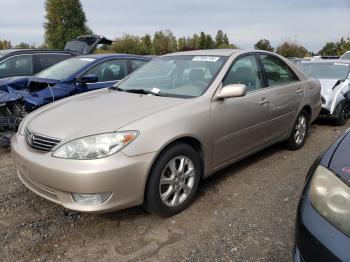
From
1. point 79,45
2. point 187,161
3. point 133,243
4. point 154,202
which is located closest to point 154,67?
point 187,161

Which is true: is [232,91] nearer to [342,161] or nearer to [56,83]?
[342,161]

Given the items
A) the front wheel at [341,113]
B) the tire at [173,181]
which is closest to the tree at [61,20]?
the front wheel at [341,113]

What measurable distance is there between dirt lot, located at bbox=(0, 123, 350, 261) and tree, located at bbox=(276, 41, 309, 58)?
28220mm

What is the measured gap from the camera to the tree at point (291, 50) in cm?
3028

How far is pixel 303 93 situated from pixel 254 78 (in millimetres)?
1192

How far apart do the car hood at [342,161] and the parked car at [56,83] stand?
4.10m

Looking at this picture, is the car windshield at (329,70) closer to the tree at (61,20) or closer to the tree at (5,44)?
the tree at (61,20)

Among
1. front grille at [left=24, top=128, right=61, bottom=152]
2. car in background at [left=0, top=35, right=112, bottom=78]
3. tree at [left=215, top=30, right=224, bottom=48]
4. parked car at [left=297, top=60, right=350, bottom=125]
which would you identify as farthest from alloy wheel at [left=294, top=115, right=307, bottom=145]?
tree at [left=215, top=30, right=224, bottom=48]

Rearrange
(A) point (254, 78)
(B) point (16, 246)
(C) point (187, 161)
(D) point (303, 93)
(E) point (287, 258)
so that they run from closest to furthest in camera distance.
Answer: (E) point (287, 258)
(B) point (16, 246)
(C) point (187, 161)
(A) point (254, 78)
(D) point (303, 93)

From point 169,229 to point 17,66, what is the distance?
555cm

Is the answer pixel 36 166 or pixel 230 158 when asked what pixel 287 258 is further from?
pixel 36 166

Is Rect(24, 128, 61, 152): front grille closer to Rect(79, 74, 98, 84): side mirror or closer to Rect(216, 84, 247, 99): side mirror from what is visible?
Rect(216, 84, 247, 99): side mirror

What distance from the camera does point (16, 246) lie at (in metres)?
2.79

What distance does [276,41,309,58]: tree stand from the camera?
30.3m
